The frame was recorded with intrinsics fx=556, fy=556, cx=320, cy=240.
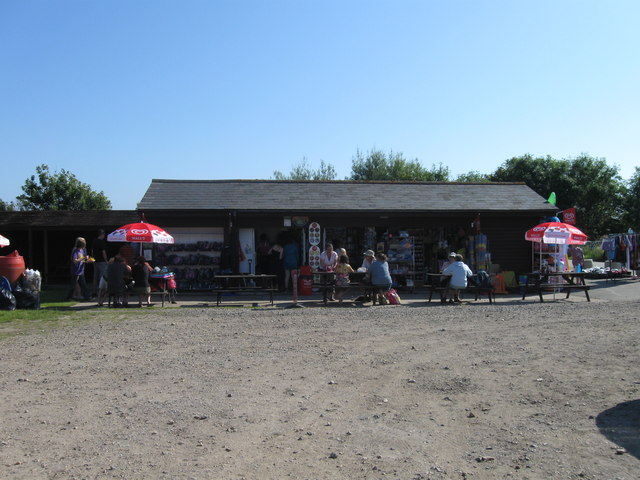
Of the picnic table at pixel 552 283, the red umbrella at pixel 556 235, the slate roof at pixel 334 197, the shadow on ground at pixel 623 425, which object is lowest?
the shadow on ground at pixel 623 425

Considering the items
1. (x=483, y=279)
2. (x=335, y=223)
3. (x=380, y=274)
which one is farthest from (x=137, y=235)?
(x=483, y=279)

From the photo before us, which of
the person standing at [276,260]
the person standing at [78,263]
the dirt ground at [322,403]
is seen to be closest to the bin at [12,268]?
the person standing at [78,263]

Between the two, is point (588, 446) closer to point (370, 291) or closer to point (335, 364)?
point (335, 364)

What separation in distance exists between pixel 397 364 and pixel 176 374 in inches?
107

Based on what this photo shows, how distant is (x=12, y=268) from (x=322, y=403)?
10.4m

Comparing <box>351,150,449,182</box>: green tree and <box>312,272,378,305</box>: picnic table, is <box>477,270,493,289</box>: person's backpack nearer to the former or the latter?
<box>312,272,378,305</box>: picnic table

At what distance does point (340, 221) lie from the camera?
1772cm

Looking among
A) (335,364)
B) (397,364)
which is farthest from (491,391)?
(335,364)

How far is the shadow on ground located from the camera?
4.46m

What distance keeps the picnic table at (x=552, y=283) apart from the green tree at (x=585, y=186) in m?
23.3

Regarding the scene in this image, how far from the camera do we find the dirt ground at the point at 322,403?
13.5ft

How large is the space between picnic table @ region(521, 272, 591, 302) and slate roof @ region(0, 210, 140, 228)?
14079mm

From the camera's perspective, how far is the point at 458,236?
1895 cm

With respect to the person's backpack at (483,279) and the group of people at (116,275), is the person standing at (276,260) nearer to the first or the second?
the group of people at (116,275)
